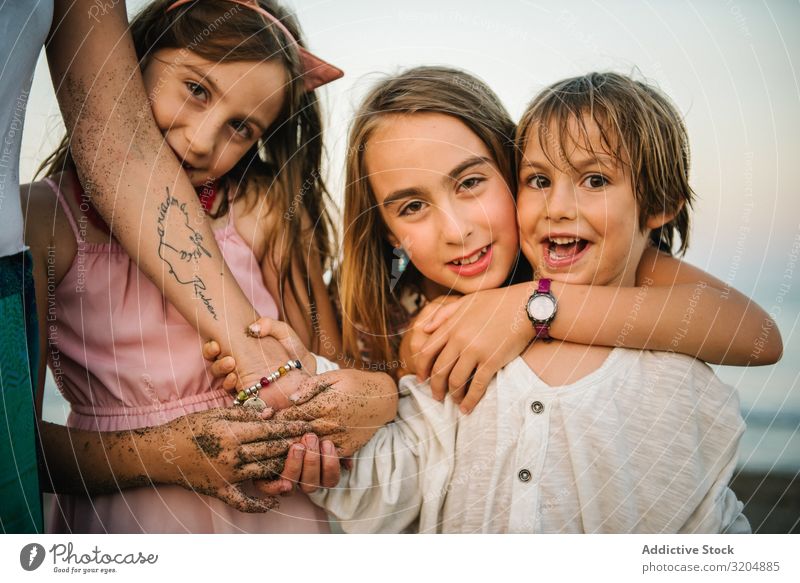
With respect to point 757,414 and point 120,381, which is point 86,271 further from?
point 757,414

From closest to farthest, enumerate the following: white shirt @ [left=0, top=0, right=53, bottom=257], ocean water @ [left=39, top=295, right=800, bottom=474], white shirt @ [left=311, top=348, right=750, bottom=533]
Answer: white shirt @ [left=0, top=0, right=53, bottom=257]
white shirt @ [left=311, top=348, right=750, bottom=533]
ocean water @ [left=39, top=295, right=800, bottom=474]

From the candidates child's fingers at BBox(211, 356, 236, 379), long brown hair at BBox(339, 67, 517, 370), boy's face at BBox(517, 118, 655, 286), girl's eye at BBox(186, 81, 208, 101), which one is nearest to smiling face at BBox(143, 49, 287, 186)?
girl's eye at BBox(186, 81, 208, 101)

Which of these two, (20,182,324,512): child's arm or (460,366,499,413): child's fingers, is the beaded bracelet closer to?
(20,182,324,512): child's arm

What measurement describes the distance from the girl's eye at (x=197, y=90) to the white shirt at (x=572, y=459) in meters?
0.50

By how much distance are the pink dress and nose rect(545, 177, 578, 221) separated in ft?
1.62

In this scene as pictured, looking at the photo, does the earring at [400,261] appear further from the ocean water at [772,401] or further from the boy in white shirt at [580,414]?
the ocean water at [772,401]

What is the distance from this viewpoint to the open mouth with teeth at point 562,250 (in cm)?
112

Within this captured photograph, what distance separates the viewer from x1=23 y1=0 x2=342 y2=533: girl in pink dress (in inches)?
43.4

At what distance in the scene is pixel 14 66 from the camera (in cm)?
97

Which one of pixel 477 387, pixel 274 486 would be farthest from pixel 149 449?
pixel 477 387

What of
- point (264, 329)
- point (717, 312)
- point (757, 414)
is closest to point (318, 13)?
point (264, 329)

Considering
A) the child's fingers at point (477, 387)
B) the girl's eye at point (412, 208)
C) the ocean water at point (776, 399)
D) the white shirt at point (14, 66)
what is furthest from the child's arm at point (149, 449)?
the ocean water at point (776, 399)

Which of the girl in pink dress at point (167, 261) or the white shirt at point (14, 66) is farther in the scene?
the girl in pink dress at point (167, 261)

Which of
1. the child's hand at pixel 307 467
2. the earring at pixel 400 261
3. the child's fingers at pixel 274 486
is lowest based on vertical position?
the child's fingers at pixel 274 486
